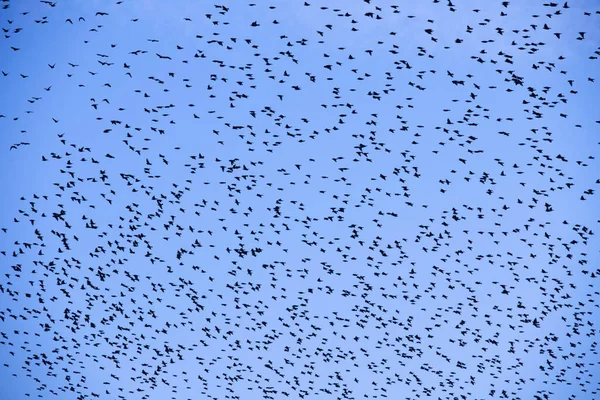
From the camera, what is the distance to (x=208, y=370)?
1016 inches

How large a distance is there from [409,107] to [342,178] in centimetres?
416

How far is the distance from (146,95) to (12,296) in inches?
460

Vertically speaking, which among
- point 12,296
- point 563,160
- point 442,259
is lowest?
point 12,296

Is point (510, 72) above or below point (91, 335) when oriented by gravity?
above

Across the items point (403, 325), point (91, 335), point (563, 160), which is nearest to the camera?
point (563, 160)

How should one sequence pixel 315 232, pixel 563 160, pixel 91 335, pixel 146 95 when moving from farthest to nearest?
1. pixel 91 335
2. pixel 315 232
3. pixel 563 160
4. pixel 146 95

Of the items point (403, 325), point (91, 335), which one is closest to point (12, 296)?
point (91, 335)

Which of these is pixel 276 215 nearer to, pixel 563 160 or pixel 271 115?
pixel 271 115

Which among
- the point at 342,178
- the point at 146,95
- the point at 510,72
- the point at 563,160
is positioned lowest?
the point at 342,178

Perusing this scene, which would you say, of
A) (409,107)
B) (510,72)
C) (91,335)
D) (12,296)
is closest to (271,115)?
(409,107)

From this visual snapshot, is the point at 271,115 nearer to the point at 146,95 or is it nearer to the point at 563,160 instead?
the point at 146,95

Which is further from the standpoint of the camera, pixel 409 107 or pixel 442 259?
pixel 442 259

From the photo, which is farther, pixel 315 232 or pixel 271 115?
pixel 315 232

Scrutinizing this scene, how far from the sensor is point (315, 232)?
24.7 metres
